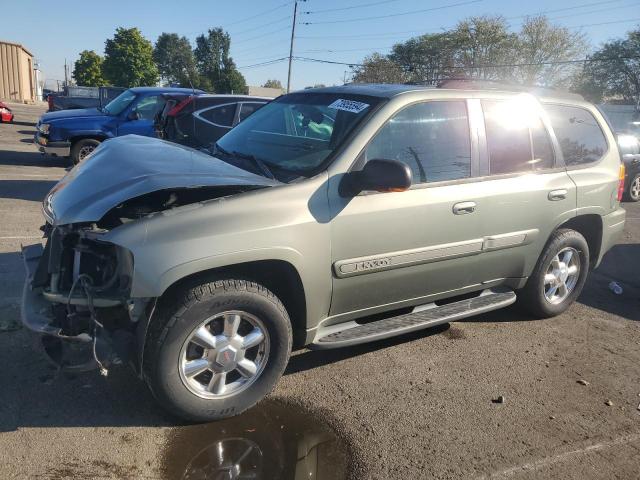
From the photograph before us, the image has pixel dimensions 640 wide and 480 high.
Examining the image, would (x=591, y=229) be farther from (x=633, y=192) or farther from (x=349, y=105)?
(x=633, y=192)

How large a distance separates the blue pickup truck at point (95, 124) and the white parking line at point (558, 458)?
31.5ft

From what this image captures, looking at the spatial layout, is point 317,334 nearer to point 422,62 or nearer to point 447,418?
point 447,418

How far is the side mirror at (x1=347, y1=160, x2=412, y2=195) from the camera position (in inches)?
124

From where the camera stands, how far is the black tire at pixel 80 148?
10.4m

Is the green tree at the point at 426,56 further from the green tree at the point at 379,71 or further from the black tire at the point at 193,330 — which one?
the black tire at the point at 193,330

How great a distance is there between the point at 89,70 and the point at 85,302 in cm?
6066

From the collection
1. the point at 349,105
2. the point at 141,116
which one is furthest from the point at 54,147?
the point at 349,105

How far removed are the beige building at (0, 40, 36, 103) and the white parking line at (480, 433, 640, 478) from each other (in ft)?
175

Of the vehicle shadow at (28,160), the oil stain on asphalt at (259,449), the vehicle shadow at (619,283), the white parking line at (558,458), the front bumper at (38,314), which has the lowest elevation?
the oil stain on asphalt at (259,449)

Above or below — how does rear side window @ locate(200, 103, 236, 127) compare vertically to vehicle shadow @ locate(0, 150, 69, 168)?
above

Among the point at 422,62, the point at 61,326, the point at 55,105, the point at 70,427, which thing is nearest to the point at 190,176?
the point at 61,326

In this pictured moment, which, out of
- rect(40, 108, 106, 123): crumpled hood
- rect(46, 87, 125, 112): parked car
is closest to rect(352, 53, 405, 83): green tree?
rect(46, 87, 125, 112): parked car

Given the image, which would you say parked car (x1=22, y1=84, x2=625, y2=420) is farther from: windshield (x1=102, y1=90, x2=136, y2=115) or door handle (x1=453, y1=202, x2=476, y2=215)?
windshield (x1=102, y1=90, x2=136, y2=115)

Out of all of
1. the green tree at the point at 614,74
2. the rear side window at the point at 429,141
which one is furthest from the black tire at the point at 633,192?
the green tree at the point at 614,74
